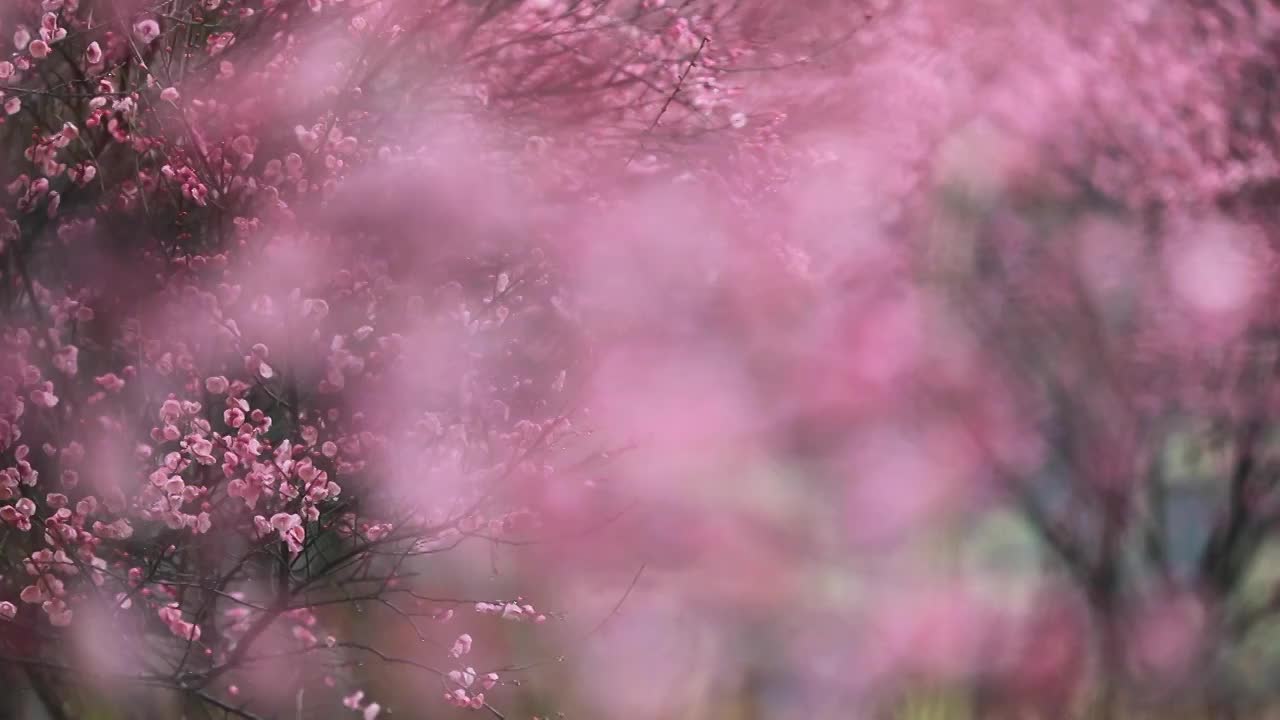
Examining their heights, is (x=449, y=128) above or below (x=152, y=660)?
above

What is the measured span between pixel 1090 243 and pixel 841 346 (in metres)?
→ 1.01

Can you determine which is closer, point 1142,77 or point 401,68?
point 401,68

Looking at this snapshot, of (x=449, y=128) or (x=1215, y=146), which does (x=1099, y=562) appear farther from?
(x=449, y=128)

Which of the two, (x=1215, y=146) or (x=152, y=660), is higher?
(x=152, y=660)

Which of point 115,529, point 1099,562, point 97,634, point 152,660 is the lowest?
point 1099,562

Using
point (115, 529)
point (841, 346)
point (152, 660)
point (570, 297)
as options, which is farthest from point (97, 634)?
point (841, 346)

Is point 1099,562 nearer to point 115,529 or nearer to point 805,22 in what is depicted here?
point 805,22

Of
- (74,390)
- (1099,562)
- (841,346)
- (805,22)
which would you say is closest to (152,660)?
(74,390)

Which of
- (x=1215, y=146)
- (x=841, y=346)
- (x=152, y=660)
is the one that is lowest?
(x=841, y=346)

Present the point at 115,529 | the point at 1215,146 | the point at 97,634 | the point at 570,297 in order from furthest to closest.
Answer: the point at 1215,146
the point at 570,297
the point at 97,634
the point at 115,529

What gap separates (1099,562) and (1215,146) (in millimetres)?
1573

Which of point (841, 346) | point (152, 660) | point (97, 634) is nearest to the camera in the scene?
point (97, 634)

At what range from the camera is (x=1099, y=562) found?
15.6 ft

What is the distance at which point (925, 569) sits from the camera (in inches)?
180
